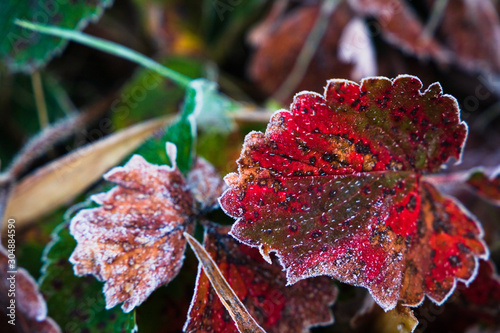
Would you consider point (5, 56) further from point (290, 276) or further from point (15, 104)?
point (290, 276)

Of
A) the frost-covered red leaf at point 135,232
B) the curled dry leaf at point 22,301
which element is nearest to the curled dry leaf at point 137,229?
the frost-covered red leaf at point 135,232

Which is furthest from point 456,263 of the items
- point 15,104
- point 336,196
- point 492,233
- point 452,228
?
point 15,104

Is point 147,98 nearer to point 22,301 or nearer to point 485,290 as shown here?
point 22,301

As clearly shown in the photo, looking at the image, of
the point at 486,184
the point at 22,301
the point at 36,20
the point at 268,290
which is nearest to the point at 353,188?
the point at 268,290

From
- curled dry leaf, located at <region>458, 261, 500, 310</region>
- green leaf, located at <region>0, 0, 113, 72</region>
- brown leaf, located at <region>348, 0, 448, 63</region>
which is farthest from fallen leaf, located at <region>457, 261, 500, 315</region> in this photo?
green leaf, located at <region>0, 0, 113, 72</region>

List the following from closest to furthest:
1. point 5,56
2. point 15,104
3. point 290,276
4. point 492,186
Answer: point 290,276 → point 492,186 → point 5,56 → point 15,104

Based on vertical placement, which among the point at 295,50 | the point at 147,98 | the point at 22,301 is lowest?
the point at 22,301
